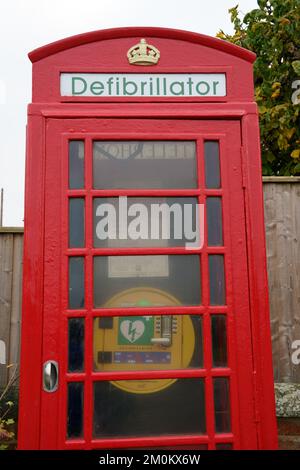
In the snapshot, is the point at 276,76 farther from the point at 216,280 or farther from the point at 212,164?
the point at 216,280

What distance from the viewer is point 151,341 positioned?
224cm

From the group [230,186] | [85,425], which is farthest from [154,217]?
[85,425]

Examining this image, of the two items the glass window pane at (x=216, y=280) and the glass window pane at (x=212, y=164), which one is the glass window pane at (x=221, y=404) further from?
the glass window pane at (x=212, y=164)

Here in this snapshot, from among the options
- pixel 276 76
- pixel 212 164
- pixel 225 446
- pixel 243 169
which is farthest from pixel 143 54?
pixel 276 76

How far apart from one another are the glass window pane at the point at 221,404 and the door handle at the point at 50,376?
2.52 ft

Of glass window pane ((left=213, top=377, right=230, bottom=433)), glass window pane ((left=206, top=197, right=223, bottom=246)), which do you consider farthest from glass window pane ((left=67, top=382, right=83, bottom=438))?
glass window pane ((left=206, top=197, right=223, bottom=246))

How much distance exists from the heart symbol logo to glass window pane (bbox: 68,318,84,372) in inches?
8.2

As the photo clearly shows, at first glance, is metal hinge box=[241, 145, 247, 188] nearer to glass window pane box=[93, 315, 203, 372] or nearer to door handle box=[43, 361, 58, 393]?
glass window pane box=[93, 315, 203, 372]

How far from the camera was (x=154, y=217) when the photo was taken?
230 cm

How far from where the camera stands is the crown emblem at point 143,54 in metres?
2.35

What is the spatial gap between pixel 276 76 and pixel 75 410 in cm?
495

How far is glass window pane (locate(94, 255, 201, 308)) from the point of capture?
88.6 inches

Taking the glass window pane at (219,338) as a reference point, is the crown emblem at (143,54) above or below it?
above

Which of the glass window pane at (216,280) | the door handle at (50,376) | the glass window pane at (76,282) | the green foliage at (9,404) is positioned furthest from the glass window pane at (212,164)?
the green foliage at (9,404)
